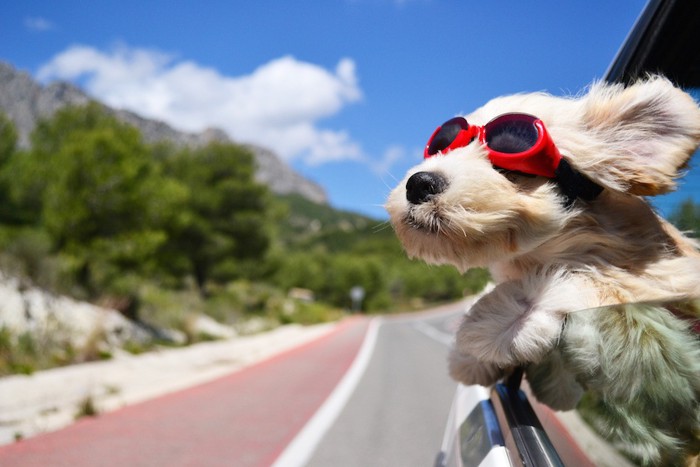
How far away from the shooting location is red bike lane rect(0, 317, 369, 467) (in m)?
5.05

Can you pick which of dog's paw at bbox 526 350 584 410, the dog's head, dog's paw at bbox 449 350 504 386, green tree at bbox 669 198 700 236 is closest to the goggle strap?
the dog's head

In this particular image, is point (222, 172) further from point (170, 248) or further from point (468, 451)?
point (468, 451)

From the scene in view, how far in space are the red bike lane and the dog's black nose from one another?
A: 171 inches

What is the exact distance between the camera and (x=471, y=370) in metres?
1.56

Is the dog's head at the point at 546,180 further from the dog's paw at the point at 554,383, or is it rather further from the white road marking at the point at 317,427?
the white road marking at the point at 317,427

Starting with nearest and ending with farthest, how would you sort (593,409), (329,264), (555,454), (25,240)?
(593,409), (555,454), (25,240), (329,264)

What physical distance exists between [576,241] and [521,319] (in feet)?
0.89

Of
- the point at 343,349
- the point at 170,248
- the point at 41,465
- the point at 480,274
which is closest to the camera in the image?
the point at 480,274

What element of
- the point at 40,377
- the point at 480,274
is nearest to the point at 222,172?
the point at 40,377

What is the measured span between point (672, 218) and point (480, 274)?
628 mm

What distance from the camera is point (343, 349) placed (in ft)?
62.3

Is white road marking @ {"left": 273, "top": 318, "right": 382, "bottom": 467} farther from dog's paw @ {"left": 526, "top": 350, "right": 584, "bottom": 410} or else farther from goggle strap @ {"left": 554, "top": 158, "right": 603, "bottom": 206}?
goggle strap @ {"left": 554, "top": 158, "right": 603, "bottom": 206}

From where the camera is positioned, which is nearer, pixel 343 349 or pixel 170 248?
pixel 343 349

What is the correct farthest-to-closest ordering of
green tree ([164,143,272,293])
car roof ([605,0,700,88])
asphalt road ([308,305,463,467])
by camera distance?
green tree ([164,143,272,293])
asphalt road ([308,305,463,467])
car roof ([605,0,700,88])
